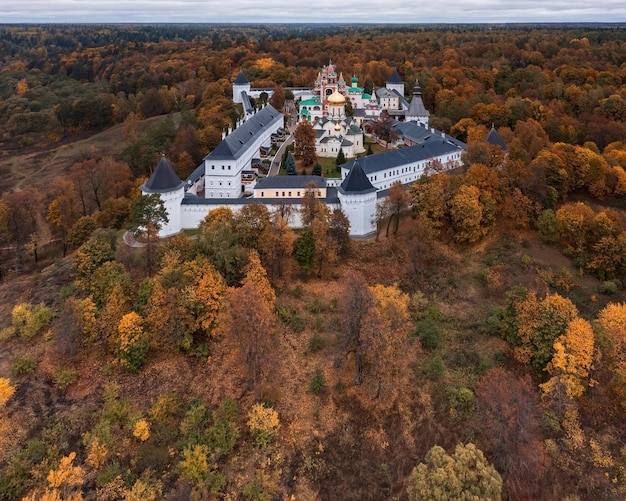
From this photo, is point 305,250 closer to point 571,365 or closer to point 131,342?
point 131,342

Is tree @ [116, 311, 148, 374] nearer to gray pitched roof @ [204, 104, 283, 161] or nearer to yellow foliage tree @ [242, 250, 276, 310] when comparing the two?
yellow foliage tree @ [242, 250, 276, 310]

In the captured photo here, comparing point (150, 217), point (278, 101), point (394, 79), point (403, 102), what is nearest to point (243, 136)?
point (150, 217)

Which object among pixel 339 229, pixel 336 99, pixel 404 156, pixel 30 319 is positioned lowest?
pixel 30 319

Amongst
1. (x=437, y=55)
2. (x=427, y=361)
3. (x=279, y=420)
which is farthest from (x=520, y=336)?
(x=437, y=55)

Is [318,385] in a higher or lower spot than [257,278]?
lower

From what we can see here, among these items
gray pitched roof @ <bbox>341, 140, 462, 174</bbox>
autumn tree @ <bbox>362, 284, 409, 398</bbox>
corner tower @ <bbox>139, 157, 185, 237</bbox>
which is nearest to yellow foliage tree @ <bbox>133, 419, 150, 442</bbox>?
autumn tree @ <bbox>362, 284, 409, 398</bbox>

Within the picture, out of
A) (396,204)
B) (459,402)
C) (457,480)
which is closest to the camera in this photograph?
(457,480)
